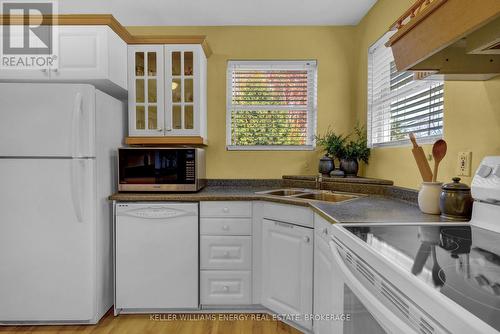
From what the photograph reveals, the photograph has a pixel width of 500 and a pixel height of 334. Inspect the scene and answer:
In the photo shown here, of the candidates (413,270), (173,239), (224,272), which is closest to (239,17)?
(173,239)

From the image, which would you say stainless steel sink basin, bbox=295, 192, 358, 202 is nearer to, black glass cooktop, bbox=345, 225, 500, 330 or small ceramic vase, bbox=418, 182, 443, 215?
small ceramic vase, bbox=418, 182, 443, 215

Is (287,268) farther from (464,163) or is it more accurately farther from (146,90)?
(146,90)

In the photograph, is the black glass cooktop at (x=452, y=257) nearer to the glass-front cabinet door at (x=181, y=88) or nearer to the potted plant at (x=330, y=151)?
the potted plant at (x=330, y=151)

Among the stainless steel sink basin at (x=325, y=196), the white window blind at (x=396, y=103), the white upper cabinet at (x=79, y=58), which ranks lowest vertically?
the stainless steel sink basin at (x=325, y=196)

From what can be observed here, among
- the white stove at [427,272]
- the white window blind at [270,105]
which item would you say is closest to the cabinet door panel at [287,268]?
the white stove at [427,272]

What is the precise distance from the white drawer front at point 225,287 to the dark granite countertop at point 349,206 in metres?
0.57

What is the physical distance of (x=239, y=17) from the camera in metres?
2.76

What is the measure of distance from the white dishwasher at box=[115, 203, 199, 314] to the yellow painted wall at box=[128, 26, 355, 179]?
2.61ft

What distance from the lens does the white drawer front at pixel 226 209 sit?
2.29 m

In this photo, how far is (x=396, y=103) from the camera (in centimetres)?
225

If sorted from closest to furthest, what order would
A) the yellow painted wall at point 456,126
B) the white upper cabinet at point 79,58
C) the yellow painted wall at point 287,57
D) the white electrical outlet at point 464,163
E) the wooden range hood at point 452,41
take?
the wooden range hood at point 452,41, the yellow painted wall at point 456,126, the white electrical outlet at point 464,163, the white upper cabinet at point 79,58, the yellow painted wall at point 287,57

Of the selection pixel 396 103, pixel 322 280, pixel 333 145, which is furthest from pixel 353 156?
pixel 322 280

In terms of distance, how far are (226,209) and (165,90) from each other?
1.12 metres

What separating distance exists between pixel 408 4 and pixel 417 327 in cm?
204
